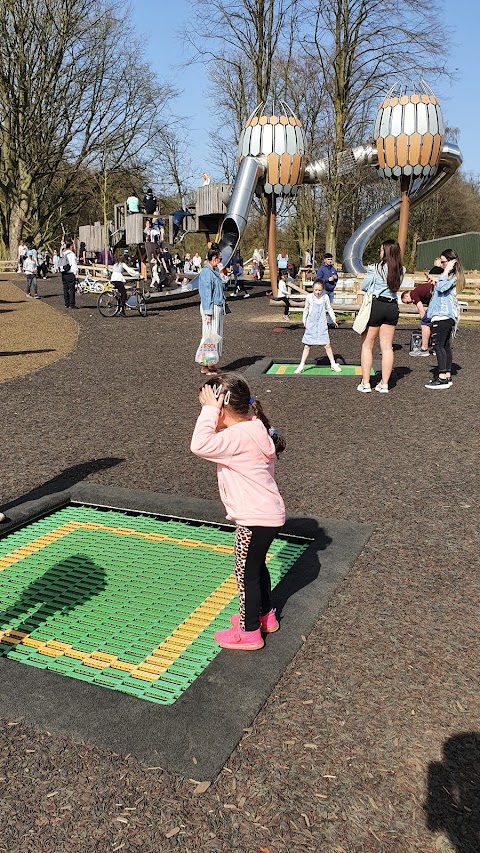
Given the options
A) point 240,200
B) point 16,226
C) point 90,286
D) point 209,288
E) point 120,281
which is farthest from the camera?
point 16,226

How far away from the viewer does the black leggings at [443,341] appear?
32.5ft

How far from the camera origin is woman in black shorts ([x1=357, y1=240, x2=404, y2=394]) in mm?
9000

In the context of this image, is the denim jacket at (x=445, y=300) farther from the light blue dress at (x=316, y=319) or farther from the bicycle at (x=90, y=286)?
the bicycle at (x=90, y=286)

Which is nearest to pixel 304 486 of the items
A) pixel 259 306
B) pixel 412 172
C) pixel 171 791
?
pixel 171 791

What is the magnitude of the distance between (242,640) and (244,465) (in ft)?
Answer: 2.89

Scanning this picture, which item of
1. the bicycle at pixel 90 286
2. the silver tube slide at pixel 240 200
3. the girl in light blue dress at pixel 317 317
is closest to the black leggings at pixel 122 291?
the silver tube slide at pixel 240 200

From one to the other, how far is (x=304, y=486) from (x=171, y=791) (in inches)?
142

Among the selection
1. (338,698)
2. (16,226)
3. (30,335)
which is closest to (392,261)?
(338,698)

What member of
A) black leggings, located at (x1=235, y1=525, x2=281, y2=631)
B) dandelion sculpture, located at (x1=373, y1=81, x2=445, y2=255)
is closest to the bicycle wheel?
dandelion sculpture, located at (x1=373, y1=81, x2=445, y2=255)

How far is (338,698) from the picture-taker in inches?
127

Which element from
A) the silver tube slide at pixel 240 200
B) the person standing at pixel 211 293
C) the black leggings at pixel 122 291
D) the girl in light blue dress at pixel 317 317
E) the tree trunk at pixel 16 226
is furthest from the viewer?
the tree trunk at pixel 16 226

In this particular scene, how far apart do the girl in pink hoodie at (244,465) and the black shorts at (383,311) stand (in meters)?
6.12

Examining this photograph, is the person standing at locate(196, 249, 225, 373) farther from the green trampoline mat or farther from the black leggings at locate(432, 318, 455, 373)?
the black leggings at locate(432, 318, 455, 373)

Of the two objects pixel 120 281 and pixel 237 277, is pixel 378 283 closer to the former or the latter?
pixel 120 281
